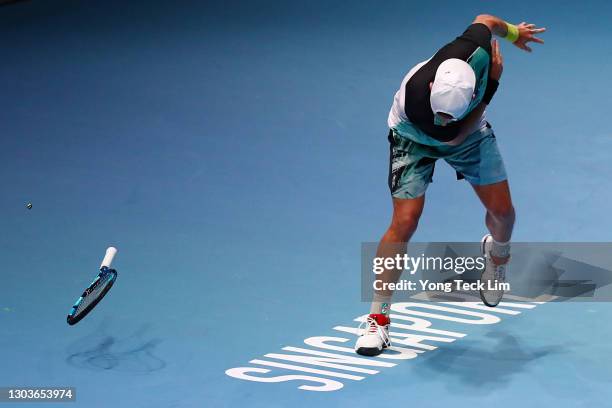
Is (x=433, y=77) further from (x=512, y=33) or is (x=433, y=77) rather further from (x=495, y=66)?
(x=512, y=33)

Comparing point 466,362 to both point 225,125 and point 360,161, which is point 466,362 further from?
point 225,125

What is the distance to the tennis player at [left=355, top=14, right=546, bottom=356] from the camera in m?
6.00

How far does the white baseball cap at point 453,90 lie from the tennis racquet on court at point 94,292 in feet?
5.84

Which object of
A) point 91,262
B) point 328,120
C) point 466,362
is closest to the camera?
point 466,362

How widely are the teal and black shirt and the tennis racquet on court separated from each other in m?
1.65

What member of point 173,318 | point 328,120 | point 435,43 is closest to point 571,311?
point 173,318

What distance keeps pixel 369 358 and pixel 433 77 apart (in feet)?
4.61

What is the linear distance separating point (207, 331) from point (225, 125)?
3.42 m

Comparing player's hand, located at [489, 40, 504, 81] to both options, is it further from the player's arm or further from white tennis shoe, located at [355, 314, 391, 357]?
white tennis shoe, located at [355, 314, 391, 357]

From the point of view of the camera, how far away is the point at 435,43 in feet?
36.7

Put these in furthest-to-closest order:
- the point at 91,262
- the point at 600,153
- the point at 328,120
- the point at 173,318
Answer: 1. the point at 328,120
2. the point at 600,153
3. the point at 91,262
4. the point at 173,318

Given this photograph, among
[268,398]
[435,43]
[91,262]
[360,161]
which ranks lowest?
[268,398]

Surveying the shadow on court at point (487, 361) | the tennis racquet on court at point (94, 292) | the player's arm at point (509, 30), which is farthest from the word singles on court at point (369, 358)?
the player's arm at point (509, 30)

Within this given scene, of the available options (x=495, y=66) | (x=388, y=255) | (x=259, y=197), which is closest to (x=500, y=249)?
(x=388, y=255)
